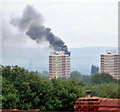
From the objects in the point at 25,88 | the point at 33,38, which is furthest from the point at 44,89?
the point at 33,38

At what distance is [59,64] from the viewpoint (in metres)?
38.2

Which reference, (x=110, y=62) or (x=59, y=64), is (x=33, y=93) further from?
(x=59, y=64)

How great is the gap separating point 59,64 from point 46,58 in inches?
287

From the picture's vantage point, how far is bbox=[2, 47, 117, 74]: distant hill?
32125mm

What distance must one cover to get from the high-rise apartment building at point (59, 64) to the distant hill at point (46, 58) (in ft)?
4.20

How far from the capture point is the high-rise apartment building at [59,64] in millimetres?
36812

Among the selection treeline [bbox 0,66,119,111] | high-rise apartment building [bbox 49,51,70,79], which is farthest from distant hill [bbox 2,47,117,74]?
treeline [bbox 0,66,119,111]

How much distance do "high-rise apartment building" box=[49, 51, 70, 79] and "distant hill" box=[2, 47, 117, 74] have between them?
128 cm

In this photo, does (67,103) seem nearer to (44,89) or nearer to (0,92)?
(44,89)

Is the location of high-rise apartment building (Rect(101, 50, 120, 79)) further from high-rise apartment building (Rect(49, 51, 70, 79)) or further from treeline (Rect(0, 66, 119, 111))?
treeline (Rect(0, 66, 119, 111))

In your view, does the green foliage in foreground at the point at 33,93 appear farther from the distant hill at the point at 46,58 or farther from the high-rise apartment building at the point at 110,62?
the high-rise apartment building at the point at 110,62

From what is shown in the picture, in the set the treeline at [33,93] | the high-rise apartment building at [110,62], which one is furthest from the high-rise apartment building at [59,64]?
the treeline at [33,93]

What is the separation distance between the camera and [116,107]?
1.38 meters

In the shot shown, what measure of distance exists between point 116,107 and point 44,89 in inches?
185
